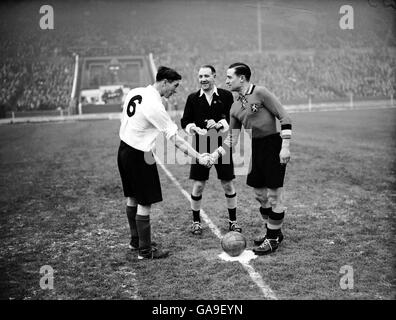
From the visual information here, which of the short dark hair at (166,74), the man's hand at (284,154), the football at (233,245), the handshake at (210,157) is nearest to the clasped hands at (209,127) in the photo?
the handshake at (210,157)

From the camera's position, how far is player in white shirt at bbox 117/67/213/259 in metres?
4.82

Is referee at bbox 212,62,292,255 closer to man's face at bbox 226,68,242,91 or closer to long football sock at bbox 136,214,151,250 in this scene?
man's face at bbox 226,68,242,91

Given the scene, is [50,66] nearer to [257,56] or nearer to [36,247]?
[257,56]

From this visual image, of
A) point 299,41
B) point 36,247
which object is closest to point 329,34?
point 299,41

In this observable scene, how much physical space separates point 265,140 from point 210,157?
0.81 m

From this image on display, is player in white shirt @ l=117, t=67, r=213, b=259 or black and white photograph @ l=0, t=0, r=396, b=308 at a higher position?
player in white shirt @ l=117, t=67, r=213, b=259

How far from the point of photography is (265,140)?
5145mm

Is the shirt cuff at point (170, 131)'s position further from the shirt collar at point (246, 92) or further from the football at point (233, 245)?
the football at point (233, 245)

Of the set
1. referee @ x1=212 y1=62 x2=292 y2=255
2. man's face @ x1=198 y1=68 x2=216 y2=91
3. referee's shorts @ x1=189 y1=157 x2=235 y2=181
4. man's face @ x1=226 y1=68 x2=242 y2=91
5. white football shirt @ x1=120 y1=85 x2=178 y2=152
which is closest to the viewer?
white football shirt @ x1=120 y1=85 x2=178 y2=152

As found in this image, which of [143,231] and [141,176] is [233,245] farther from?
[141,176]

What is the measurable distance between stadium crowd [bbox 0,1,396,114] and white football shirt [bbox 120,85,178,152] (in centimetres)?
3118

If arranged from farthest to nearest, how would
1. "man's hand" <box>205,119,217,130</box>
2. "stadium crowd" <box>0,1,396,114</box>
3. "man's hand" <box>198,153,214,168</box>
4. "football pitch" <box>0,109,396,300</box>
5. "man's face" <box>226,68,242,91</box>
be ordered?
"stadium crowd" <box>0,1,396,114</box> < "man's hand" <box>205,119,217,130</box> < "man's hand" <box>198,153,214,168</box> < "man's face" <box>226,68,242,91</box> < "football pitch" <box>0,109,396,300</box>

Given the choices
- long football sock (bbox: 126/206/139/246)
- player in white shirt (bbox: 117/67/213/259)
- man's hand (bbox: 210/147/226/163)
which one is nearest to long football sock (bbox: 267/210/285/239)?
man's hand (bbox: 210/147/226/163)
